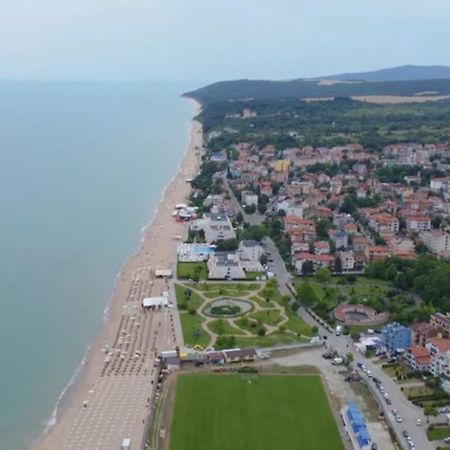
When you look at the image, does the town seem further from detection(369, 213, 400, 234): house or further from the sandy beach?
the sandy beach

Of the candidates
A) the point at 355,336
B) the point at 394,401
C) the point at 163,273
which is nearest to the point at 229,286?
the point at 163,273

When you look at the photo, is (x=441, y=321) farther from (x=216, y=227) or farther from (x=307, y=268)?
(x=216, y=227)

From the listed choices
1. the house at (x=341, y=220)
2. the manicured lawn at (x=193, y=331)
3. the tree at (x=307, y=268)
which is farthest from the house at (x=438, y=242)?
the manicured lawn at (x=193, y=331)

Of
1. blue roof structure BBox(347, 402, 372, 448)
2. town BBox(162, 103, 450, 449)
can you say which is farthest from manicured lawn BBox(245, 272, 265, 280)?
blue roof structure BBox(347, 402, 372, 448)

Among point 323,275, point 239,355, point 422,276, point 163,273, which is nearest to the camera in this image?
point 239,355

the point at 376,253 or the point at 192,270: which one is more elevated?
the point at 376,253
